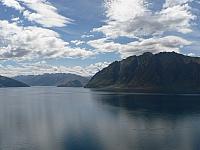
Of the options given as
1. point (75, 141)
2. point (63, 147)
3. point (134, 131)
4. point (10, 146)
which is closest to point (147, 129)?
point (134, 131)

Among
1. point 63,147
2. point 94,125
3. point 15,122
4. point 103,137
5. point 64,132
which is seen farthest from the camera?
point 15,122

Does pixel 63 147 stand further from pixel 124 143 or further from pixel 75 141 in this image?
pixel 124 143

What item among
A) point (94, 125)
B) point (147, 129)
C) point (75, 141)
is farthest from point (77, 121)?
point (75, 141)

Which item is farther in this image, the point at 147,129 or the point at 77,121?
the point at 77,121

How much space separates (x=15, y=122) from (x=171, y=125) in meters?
69.8

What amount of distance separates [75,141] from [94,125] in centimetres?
3417

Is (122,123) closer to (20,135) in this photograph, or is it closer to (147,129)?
(147,129)

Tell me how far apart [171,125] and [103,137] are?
39.9 meters

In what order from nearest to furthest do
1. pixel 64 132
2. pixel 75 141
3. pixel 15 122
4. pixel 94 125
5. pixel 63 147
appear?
pixel 63 147, pixel 75 141, pixel 64 132, pixel 94 125, pixel 15 122

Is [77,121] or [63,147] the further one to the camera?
[77,121]

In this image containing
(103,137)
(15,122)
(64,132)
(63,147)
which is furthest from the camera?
(15,122)

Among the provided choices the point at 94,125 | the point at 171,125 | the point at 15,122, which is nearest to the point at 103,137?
the point at 94,125

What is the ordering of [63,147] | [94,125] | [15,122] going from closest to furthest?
[63,147] < [94,125] < [15,122]

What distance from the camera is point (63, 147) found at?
88125mm
